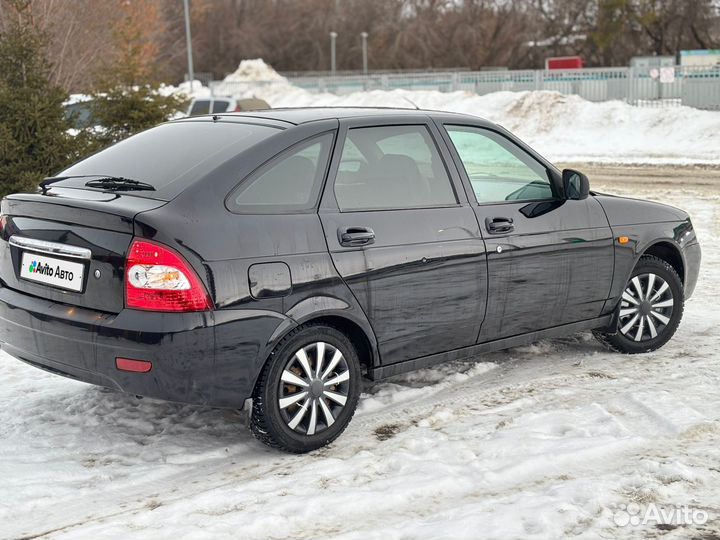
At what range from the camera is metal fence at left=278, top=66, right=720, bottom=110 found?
98.6ft

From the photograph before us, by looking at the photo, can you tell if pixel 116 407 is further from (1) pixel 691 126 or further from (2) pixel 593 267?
(1) pixel 691 126

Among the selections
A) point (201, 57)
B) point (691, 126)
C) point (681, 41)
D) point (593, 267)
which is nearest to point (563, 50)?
point (681, 41)

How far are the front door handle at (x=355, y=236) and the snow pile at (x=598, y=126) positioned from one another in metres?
18.7

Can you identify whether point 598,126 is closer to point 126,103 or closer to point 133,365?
point 126,103

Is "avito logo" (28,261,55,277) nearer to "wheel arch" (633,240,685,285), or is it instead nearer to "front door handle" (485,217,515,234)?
"front door handle" (485,217,515,234)

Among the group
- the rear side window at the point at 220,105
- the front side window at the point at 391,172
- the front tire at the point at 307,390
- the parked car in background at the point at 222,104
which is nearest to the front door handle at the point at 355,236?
the front side window at the point at 391,172

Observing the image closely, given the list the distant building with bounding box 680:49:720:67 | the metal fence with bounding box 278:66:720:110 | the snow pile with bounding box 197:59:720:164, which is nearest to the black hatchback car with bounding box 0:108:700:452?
the snow pile with bounding box 197:59:720:164

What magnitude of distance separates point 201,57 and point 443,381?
7516cm

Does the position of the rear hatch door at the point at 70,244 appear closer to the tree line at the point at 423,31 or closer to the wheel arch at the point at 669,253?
the wheel arch at the point at 669,253

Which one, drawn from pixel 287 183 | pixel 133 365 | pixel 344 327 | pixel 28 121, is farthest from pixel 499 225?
pixel 28 121

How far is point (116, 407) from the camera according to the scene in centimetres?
561

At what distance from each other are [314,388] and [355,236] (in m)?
0.77

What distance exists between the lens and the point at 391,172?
17.6 ft

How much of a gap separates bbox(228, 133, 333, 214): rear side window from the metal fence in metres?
27.1
